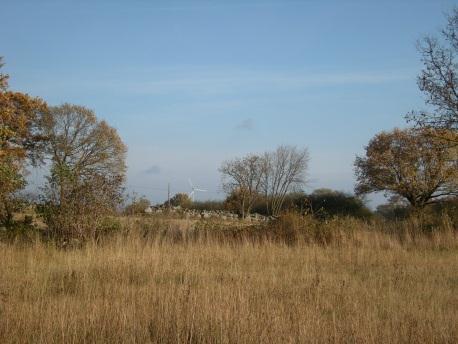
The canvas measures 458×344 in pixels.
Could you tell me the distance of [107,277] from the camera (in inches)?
320

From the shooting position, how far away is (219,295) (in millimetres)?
6195

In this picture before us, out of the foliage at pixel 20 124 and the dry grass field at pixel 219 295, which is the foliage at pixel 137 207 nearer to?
the dry grass field at pixel 219 295

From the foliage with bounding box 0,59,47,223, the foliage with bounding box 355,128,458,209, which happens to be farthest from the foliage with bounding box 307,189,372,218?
the foliage with bounding box 0,59,47,223

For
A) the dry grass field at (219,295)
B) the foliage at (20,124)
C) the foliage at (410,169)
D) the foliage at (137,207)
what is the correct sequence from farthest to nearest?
the foliage at (410,169), the foliage at (20,124), the foliage at (137,207), the dry grass field at (219,295)

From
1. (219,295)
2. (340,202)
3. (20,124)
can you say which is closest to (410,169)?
(340,202)

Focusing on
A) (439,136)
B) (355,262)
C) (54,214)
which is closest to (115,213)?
(54,214)

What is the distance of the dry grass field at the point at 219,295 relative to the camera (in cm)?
499

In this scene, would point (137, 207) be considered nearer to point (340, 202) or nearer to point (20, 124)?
point (20, 124)

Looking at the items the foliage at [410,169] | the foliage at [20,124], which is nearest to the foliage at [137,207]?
the foliage at [20,124]

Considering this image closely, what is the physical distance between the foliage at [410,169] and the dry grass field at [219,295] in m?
34.9

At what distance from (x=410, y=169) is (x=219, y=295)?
1686 inches

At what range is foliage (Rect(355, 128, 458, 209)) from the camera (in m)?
43.8

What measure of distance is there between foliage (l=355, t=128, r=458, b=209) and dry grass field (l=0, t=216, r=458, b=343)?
3486 centimetres

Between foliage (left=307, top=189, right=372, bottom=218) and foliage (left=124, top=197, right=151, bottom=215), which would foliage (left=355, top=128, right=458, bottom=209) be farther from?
foliage (left=124, top=197, right=151, bottom=215)
